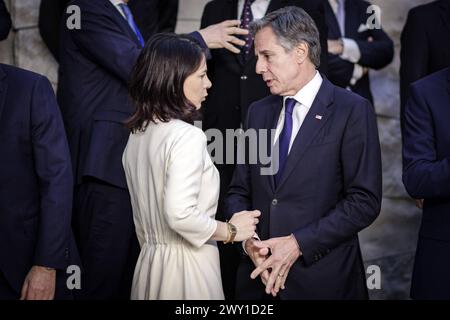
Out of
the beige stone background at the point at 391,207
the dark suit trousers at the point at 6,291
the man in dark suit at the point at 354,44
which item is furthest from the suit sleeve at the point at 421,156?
the beige stone background at the point at 391,207

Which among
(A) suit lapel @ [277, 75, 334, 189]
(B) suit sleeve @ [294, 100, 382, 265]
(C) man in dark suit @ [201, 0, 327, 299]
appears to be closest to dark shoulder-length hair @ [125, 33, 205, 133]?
(A) suit lapel @ [277, 75, 334, 189]

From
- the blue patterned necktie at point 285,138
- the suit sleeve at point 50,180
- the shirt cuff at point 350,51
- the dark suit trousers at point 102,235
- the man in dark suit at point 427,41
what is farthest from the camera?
the shirt cuff at point 350,51

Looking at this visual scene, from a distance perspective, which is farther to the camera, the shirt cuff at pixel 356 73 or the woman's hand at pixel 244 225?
the shirt cuff at pixel 356 73

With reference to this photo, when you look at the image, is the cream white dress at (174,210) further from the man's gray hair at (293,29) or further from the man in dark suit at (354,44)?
the man in dark suit at (354,44)

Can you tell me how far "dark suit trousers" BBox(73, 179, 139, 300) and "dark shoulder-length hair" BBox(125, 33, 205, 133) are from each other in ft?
3.45

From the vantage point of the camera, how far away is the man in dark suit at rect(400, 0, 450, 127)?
16.1ft

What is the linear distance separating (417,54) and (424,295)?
1.80m

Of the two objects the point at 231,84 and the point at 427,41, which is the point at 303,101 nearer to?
the point at 231,84

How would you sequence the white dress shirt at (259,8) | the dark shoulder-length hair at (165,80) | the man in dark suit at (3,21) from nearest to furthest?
the dark shoulder-length hair at (165,80) → the man in dark suit at (3,21) → the white dress shirt at (259,8)

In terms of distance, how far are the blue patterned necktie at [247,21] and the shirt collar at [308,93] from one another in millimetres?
983

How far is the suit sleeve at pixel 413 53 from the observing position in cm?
497

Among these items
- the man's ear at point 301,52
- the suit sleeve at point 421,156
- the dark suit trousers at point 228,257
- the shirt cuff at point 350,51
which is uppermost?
the shirt cuff at point 350,51

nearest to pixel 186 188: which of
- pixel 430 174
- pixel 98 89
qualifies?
pixel 430 174

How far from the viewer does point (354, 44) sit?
202 inches
